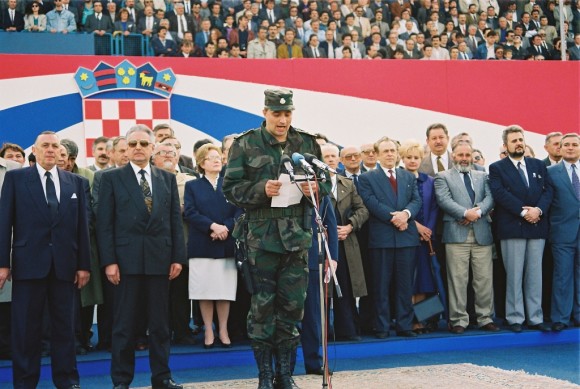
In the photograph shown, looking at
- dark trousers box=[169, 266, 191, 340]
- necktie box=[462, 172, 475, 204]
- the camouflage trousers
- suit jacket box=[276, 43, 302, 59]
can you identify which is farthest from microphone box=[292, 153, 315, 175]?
suit jacket box=[276, 43, 302, 59]

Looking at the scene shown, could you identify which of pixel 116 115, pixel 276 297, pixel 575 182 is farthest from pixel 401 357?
pixel 116 115

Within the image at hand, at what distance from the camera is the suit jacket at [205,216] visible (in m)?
6.06

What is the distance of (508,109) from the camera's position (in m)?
11.0

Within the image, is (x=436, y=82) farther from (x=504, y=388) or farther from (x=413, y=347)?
(x=504, y=388)

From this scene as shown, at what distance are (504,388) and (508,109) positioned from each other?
6883mm

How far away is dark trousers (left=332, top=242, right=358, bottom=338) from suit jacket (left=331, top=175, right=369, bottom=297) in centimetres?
3

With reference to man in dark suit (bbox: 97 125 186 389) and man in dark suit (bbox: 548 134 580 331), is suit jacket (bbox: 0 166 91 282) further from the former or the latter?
man in dark suit (bbox: 548 134 580 331)

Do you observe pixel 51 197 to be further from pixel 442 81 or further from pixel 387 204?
pixel 442 81

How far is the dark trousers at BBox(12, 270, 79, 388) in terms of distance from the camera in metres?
4.87

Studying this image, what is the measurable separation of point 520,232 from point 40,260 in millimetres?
4018

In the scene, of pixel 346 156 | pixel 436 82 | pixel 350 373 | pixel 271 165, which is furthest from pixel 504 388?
pixel 436 82

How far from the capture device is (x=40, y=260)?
491 centimetres

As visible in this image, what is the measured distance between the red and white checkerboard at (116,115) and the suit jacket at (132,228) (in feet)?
15.1

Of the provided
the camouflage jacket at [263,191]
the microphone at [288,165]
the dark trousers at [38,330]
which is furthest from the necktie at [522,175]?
the dark trousers at [38,330]
